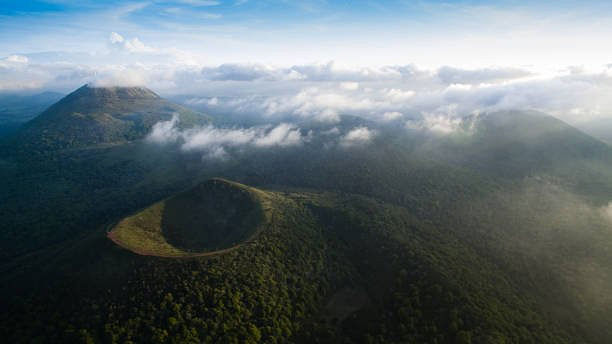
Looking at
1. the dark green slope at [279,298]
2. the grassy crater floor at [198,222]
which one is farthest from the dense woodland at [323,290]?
the grassy crater floor at [198,222]

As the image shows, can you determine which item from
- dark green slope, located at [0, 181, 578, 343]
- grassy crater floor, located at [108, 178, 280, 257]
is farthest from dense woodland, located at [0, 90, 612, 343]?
grassy crater floor, located at [108, 178, 280, 257]

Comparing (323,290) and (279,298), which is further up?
(279,298)

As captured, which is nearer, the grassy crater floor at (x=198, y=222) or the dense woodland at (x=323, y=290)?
the dense woodland at (x=323, y=290)

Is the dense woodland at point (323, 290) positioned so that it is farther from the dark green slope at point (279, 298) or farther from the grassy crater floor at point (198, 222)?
the grassy crater floor at point (198, 222)

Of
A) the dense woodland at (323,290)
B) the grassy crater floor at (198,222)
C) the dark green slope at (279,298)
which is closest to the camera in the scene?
the dark green slope at (279,298)

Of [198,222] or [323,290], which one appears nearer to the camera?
[323,290]

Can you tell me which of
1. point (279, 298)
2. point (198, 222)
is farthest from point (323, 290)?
point (198, 222)

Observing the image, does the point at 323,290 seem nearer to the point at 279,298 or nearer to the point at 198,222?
the point at 279,298

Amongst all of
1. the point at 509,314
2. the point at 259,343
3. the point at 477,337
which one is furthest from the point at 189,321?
the point at 509,314

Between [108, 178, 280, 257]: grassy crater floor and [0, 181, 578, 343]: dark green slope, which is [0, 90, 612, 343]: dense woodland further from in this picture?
[108, 178, 280, 257]: grassy crater floor
